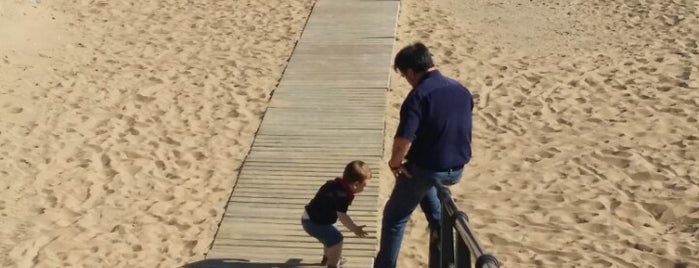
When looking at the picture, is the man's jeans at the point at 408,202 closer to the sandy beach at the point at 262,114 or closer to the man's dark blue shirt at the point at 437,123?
the man's dark blue shirt at the point at 437,123

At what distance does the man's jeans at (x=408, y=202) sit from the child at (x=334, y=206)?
8.5 inches

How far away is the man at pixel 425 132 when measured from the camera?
4254 mm

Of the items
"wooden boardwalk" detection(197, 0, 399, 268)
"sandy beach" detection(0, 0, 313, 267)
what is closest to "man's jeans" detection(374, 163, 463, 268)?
"wooden boardwalk" detection(197, 0, 399, 268)

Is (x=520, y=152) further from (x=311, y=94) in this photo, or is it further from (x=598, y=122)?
(x=311, y=94)

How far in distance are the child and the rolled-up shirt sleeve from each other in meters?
0.55

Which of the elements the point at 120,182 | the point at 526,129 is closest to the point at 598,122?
the point at 526,129

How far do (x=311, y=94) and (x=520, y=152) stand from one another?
2.77 metres

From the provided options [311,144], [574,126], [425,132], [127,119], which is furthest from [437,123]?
→ [127,119]

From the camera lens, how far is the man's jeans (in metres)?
4.52

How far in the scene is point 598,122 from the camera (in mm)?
8422

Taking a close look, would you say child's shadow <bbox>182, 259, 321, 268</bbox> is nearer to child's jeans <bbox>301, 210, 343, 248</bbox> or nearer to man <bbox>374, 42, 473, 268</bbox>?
child's jeans <bbox>301, 210, 343, 248</bbox>

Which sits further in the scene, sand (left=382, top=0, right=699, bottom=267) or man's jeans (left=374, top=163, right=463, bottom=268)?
sand (left=382, top=0, right=699, bottom=267)

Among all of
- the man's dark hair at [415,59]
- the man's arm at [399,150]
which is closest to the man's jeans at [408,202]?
the man's arm at [399,150]

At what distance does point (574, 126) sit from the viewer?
27.5ft
